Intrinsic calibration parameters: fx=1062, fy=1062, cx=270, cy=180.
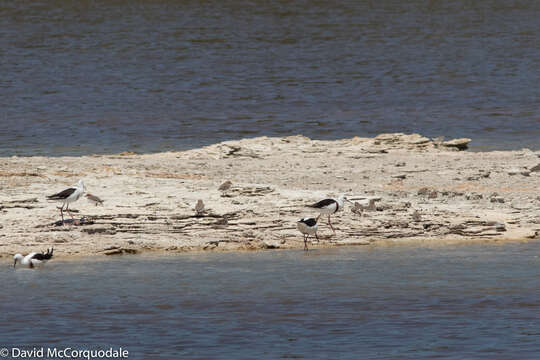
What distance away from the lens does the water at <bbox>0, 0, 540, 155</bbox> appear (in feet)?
109

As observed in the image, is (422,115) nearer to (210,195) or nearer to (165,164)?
(165,164)

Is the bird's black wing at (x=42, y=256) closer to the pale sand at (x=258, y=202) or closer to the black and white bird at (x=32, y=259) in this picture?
the black and white bird at (x=32, y=259)

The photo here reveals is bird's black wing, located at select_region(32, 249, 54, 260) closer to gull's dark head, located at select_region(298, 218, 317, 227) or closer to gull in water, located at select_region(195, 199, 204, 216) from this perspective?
gull in water, located at select_region(195, 199, 204, 216)

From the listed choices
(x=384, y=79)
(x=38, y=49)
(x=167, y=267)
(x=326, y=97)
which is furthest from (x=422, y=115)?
(x=38, y=49)

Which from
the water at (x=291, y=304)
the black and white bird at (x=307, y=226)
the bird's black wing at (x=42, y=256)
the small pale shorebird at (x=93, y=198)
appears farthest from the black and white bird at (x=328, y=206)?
the bird's black wing at (x=42, y=256)

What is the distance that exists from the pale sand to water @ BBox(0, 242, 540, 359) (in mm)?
528

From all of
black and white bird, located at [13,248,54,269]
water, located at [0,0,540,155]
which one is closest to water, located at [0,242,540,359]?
black and white bird, located at [13,248,54,269]

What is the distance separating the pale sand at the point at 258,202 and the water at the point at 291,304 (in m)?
0.53

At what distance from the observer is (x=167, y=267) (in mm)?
14742

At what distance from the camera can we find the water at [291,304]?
11039 mm

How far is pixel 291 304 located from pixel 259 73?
3623cm

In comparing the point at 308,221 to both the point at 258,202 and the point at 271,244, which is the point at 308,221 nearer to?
the point at 271,244

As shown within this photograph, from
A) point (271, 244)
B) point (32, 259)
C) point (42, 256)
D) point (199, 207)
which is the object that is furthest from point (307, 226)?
point (32, 259)

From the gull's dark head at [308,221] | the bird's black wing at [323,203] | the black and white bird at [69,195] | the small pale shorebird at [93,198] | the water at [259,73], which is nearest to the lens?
the gull's dark head at [308,221]
